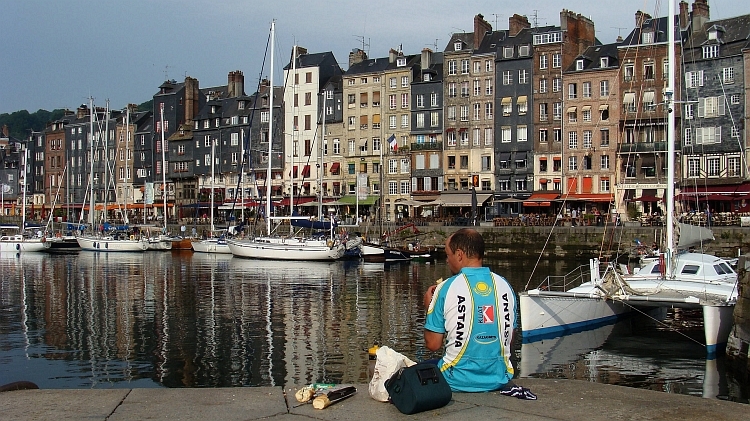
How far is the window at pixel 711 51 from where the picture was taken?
215 feet

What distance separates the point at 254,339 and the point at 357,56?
72081mm

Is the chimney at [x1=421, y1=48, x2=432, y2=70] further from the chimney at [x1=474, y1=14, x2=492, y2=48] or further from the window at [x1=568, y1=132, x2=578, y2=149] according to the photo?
the window at [x1=568, y1=132, x2=578, y2=149]

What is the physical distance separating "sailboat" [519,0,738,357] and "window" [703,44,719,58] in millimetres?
45524

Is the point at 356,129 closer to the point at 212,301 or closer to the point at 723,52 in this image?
the point at 723,52

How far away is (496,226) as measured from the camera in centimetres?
6469

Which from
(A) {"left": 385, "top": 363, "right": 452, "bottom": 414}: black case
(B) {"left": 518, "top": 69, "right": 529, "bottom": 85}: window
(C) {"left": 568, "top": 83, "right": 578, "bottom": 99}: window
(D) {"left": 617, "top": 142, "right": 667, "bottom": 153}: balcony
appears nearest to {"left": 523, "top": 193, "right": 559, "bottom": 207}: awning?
(D) {"left": 617, "top": 142, "right": 667, "bottom": 153}: balcony

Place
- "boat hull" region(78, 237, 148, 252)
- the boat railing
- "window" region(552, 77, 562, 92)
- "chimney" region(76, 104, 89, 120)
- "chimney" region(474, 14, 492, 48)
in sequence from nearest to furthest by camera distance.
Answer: the boat railing → "boat hull" region(78, 237, 148, 252) → "window" region(552, 77, 562, 92) → "chimney" region(474, 14, 492, 48) → "chimney" region(76, 104, 89, 120)

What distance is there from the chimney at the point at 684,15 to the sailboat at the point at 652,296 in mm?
47474

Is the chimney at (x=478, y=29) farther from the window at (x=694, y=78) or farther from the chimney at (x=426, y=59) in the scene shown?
the window at (x=694, y=78)

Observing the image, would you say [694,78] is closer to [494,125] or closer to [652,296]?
[494,125]

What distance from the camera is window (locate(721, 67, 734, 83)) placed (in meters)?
65.0

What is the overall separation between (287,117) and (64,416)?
87.9m

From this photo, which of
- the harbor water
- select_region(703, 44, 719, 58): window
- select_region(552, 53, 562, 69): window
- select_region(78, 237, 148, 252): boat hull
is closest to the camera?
the harbor water

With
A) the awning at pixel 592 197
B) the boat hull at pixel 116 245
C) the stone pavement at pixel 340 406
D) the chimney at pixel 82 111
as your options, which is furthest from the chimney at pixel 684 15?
the chimney at pixel 82 111
